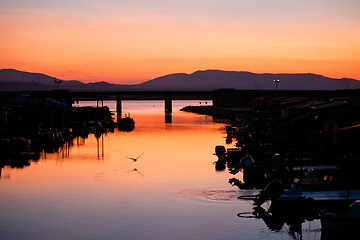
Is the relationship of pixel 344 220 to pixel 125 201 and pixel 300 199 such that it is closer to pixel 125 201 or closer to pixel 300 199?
pixel 300 199

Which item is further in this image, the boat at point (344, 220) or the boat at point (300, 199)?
the boat at point (300, 199)

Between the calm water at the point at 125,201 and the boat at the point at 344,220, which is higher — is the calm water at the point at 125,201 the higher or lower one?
the lower one

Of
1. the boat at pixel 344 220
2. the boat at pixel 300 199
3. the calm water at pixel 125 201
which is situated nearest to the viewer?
the boat at pixel 344 220

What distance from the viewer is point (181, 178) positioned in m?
53.2

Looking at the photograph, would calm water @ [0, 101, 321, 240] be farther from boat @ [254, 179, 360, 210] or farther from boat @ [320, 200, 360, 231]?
boat @ [320, 200, 360, 231]

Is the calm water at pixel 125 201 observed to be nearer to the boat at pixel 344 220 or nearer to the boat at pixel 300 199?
the boat at pixel 300 199

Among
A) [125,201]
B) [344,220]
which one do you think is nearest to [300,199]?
[344,220]

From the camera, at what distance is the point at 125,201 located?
139ft

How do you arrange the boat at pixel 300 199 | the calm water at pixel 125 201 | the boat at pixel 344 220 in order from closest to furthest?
the boat at pixel 344 220, the calm water at pixel 125 201, the boat at pixel 300 199

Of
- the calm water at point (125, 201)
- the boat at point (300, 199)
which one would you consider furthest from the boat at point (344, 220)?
the boat at point (300, 199)

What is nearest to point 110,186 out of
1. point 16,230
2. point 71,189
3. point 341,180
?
point 71,189

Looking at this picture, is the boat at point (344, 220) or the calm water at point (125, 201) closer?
the boat at point (344, 220)

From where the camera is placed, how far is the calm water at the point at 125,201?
33.8m

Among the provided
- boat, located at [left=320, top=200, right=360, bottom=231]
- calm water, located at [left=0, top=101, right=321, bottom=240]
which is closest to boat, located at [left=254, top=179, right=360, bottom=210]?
calm water, located at [left=0, top=101, right=321, bottom=240]
